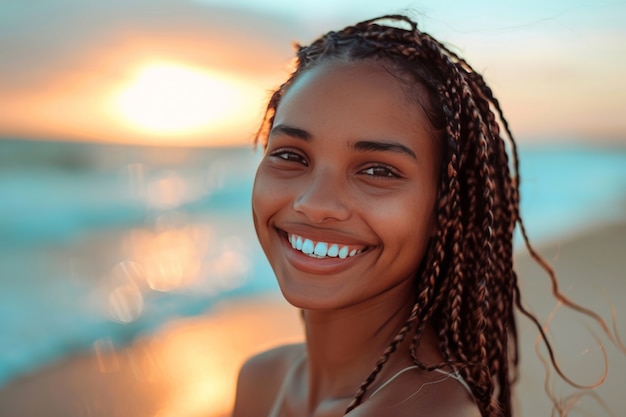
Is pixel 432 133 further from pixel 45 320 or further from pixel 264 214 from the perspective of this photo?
pixel 45 320

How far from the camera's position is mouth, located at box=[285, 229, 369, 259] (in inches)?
106

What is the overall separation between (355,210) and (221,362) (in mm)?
4562

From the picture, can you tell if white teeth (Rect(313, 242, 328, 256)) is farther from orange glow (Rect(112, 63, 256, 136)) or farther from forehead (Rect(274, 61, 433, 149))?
orange glow (Rect(112, 63, 256, 136))

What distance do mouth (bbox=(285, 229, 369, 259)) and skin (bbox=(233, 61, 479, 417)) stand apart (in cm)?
1

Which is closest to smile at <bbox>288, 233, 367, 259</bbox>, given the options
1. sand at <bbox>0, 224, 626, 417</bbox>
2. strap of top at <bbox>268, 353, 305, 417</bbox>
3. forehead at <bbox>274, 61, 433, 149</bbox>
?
forehead at <bbox>274, 61, 433, 149</bbox>

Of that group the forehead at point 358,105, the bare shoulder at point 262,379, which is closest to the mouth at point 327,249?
the forehead at point 358,105

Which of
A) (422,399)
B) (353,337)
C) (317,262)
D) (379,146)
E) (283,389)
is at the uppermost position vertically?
(379,146)

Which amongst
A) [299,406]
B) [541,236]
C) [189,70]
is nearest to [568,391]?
[299,406]

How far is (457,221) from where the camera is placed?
2.80m

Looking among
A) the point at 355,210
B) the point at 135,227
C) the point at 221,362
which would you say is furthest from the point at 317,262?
the point at 135,227

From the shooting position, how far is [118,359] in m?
7.33

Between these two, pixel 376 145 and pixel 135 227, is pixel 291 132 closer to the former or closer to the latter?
pixel 376 145

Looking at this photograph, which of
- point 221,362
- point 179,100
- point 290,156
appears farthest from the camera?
point 179,100

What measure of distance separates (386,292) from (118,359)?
4.96 meters
